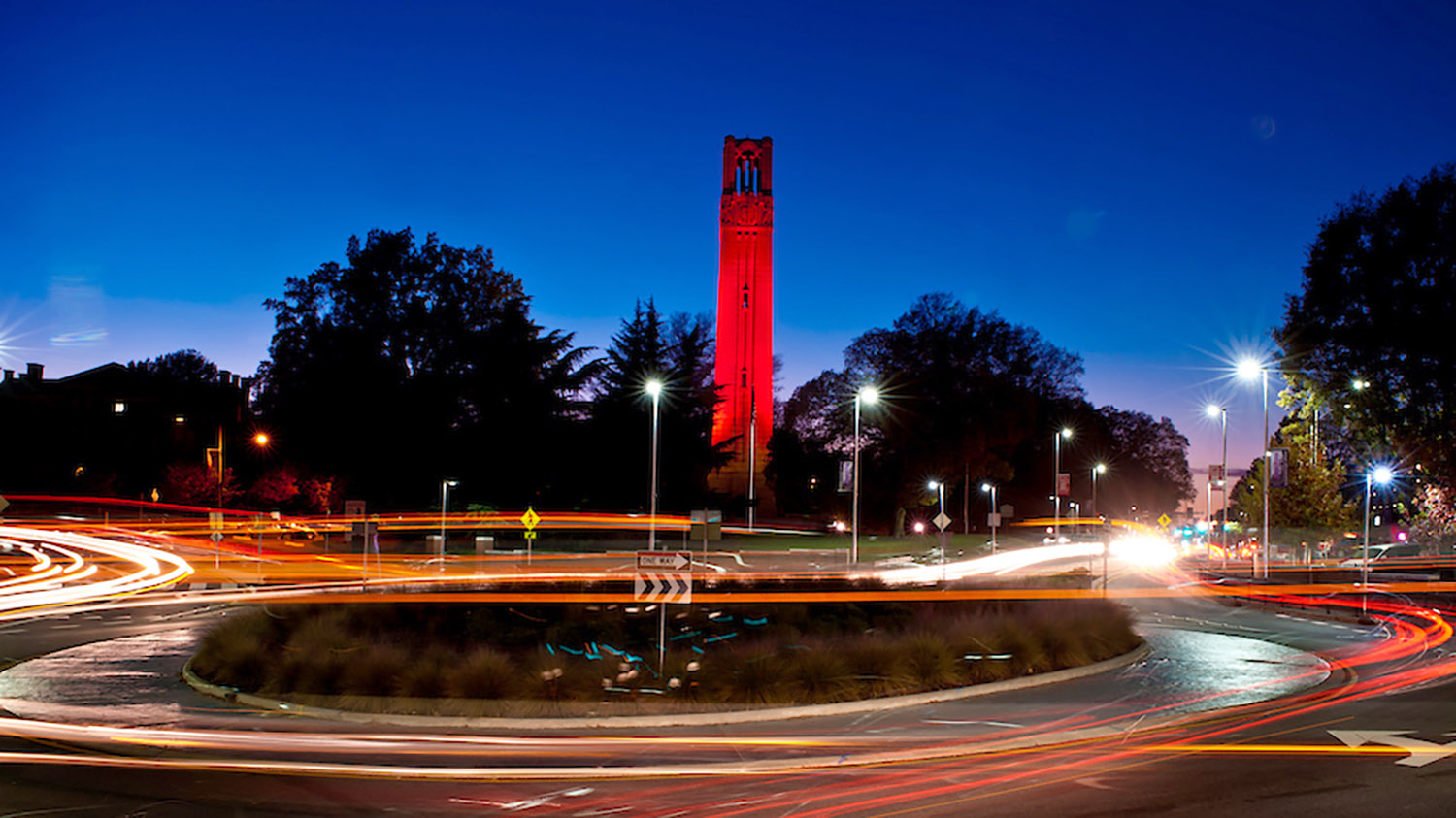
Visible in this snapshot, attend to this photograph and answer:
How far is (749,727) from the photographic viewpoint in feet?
43.5

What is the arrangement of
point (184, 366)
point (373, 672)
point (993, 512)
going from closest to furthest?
1. point (373, 672)
2. point (993, 512)
3. point (184, 366)

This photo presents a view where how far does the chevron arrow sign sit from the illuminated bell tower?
64.3 metres

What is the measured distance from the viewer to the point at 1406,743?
12.0 meters

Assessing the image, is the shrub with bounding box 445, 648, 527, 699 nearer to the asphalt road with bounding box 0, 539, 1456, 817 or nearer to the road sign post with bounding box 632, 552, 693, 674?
the asphalt road with bounding box 0, 539, 1456, 817

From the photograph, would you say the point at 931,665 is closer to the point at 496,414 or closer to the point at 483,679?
the point at 483,679

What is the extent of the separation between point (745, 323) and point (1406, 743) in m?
70.2

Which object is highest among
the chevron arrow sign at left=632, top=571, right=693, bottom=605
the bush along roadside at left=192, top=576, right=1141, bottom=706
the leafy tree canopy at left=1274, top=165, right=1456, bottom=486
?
the leafy tree canopy at left=1274, top=165, right=1456, bottom=486

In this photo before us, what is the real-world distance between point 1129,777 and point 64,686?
15.0 m

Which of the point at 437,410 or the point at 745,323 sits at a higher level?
the point at 745,323

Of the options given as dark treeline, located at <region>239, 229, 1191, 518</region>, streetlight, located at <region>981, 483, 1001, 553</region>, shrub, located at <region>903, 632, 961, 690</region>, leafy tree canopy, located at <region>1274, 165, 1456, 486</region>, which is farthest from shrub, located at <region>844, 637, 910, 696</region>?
dark treeline, located at <region>239, 229, 1191, 518</region>

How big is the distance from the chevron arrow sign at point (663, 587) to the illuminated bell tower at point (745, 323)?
64303 mm

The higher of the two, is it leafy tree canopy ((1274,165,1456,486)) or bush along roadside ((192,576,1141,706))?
leafy tree canopy ((1274,165,1456,486))

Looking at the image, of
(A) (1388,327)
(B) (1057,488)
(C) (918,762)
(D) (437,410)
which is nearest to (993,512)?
(B) (1057,488)

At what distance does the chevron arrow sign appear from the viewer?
50.8 feet
